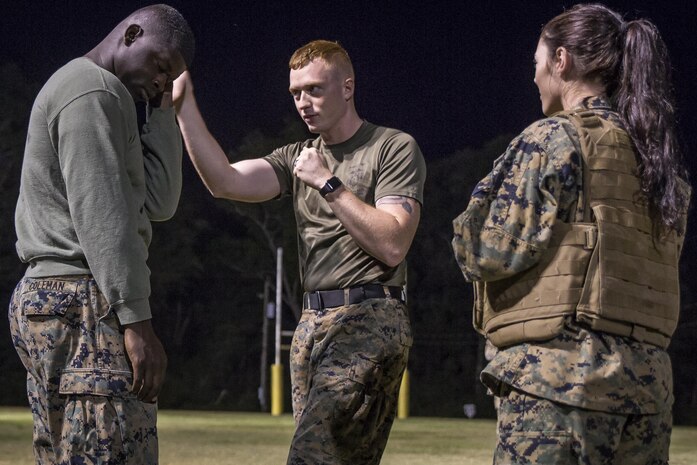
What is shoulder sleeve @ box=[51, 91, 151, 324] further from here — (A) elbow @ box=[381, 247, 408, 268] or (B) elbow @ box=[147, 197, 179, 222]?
(A) elbow @ box=[381, 247, 408, 268]

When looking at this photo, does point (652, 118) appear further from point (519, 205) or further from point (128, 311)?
point (128, 311)

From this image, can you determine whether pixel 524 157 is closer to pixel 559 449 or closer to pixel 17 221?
pixel 559 449

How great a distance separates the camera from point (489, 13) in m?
25.0

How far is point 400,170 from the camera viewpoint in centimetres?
337

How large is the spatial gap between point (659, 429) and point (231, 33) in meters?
24.8

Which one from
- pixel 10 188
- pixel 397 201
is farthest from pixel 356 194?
pixel 10 188

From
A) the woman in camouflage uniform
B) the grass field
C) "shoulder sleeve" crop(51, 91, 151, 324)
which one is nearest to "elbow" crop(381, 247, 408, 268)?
the woman in camouflage uniform

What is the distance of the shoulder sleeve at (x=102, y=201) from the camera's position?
2.17 m

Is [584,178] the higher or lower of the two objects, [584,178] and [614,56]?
the lower

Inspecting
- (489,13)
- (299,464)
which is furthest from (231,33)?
(299,464)

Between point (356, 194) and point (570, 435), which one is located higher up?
point (356, 194)

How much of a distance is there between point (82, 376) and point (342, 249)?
126cm

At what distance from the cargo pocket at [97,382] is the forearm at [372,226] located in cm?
115

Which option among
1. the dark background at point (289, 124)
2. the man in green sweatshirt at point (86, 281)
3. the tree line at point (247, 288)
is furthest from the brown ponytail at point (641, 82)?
the dark background at point (289, 124)
